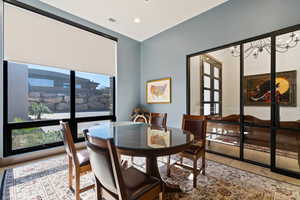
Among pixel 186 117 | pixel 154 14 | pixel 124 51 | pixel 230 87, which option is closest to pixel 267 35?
pixel 230 87

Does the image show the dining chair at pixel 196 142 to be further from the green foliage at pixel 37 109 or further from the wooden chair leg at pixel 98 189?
the green foliage at pixel 37 109

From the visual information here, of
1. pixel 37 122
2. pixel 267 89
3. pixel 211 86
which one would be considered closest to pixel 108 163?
pixel 37 122

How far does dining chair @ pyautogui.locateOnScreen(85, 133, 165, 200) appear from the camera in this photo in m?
0.94

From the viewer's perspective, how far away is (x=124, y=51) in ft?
14.5

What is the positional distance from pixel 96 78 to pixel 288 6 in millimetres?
4283

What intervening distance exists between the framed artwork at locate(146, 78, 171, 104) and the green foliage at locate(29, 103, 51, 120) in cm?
276

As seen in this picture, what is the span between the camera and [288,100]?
2279mm

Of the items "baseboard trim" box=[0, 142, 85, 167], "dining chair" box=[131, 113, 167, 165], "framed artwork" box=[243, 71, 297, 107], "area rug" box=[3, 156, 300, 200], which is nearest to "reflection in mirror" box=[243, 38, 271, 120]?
"framed artwork" box=[243, 71, 297, 107]

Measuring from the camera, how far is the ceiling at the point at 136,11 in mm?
2941

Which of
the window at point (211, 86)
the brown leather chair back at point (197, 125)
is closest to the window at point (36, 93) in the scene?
the brown leather chair back at point (197, 125)

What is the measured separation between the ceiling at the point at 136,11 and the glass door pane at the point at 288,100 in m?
1.58

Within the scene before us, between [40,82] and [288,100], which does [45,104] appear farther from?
[288,100]

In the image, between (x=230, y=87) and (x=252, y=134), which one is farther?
(x=230, y=87)

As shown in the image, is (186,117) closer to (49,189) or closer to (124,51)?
(49,189)
